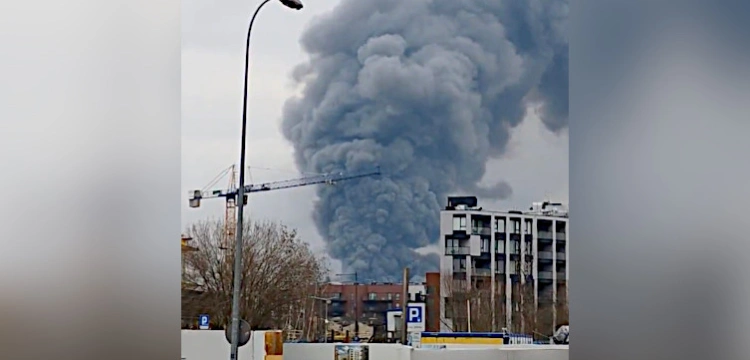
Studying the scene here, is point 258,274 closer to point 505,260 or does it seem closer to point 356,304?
point 356,304

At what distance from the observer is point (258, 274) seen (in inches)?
215

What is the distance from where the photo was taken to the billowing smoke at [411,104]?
5590 millimetres

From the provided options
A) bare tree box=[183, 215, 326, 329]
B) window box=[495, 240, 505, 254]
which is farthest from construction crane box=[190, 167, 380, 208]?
window box=[495, 240, 505, 254]

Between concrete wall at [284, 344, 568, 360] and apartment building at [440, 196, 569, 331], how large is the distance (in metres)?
0.15

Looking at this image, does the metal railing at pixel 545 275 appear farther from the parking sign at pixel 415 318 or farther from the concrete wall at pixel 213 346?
the concrete wall at pixel 213 346

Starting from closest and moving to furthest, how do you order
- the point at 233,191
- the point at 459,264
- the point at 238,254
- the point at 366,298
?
the point at 238,254 → the point at 233,191 → the point at 366,298 → the point at 459,264

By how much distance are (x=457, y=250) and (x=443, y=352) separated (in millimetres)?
645

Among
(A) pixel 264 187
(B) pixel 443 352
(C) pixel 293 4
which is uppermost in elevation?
(C) pixel 293 4

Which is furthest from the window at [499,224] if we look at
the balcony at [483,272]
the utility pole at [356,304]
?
the utility pole at [356,304]

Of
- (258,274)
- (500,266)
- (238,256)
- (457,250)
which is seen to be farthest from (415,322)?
(238,256)

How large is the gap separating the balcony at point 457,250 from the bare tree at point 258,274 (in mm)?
794

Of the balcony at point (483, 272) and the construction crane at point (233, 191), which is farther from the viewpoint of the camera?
the balcony at point (483, 272)

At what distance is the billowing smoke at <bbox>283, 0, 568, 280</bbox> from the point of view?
220 inches
